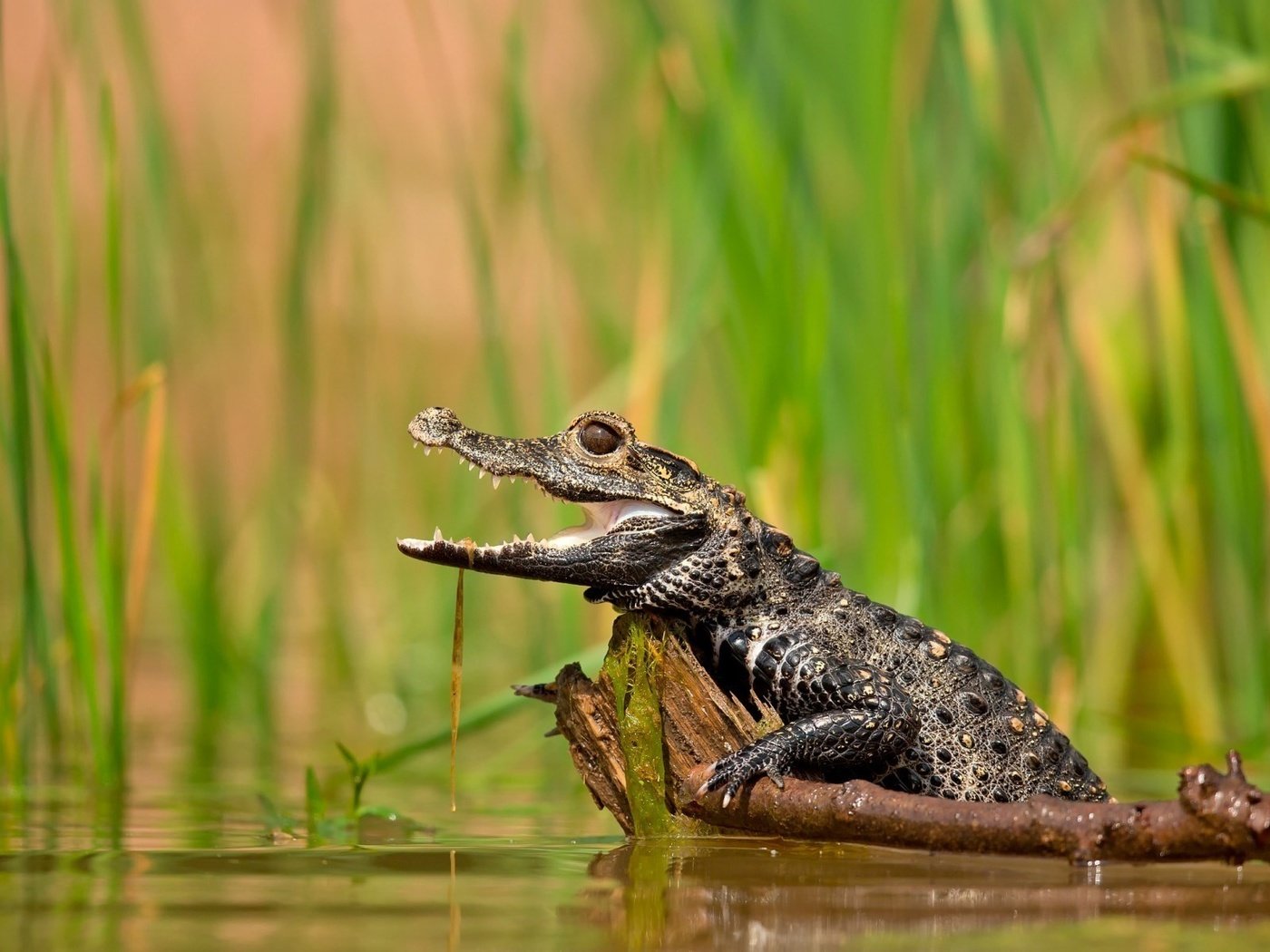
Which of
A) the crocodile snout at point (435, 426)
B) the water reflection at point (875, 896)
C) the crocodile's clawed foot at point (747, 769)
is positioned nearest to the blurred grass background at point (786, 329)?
the crocodile snout at point (435, 426)

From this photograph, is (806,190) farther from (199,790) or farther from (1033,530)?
(199,790)

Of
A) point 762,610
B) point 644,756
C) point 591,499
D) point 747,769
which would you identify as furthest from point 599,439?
point 747,769

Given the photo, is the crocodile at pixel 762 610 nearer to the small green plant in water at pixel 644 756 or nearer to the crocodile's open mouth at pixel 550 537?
the crocodile's open mouth at pixel 550 537

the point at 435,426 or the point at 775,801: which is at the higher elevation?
the point at 435,426

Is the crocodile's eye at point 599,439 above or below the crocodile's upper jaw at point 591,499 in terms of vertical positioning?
above

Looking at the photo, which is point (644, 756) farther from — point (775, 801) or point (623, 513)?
point (623, 513)

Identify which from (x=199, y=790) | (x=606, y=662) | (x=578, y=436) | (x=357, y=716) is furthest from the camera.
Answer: (x=357, y=716)

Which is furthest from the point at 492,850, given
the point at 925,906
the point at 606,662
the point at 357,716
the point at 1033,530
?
the point at 357,716

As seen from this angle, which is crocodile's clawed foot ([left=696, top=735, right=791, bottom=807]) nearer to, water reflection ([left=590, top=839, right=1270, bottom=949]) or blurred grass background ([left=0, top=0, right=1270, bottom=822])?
water reflection ([left=590, top=839, right=1270, bottom=949])
